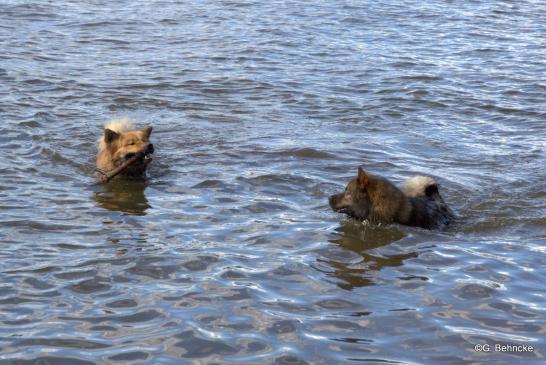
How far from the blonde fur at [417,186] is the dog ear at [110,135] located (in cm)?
337

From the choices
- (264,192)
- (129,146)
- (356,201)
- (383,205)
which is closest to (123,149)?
(129,146)

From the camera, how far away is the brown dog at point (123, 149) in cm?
979

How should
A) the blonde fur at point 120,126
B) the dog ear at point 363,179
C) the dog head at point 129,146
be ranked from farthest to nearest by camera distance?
the blonde fur at point 120,126 < the dog head at point 129,146 < the dog ear at point 363,179

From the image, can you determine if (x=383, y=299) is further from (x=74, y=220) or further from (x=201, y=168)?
(x=201, y=168)

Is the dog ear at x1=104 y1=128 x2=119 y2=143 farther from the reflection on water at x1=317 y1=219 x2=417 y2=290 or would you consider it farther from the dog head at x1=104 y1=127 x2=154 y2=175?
the reflection on water at x1=317 y1=219 x2=417 y2=290

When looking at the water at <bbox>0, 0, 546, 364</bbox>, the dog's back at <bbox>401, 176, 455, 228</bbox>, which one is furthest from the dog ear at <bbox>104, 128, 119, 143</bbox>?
the dog's back at <bbox>401, 176, 455, 228</bbox>

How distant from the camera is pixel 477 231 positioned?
330 inches

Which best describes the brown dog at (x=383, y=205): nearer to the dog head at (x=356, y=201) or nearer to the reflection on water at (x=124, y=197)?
the dog head at (x=356, y=201)

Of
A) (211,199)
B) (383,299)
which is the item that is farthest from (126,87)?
(383,299)

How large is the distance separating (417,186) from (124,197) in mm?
2976

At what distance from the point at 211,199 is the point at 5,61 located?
723 cm

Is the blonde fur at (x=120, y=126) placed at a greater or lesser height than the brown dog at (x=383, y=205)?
greater

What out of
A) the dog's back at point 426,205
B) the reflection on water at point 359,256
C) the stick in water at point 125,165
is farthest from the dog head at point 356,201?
the stick in water at point 125,165

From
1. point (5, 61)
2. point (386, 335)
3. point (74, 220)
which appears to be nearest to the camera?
point (386, 335)
